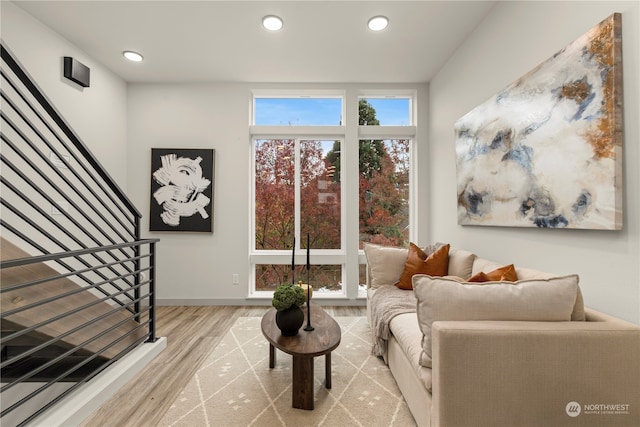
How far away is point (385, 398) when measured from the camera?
1850mm

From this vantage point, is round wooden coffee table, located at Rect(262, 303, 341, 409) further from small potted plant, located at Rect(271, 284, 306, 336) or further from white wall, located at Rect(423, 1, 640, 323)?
white wall, located at Rect(423, 1, 640, 323)

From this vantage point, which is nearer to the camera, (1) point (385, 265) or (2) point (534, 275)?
(2) point (534, 275)

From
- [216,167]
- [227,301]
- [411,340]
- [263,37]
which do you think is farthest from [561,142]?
[227,301]

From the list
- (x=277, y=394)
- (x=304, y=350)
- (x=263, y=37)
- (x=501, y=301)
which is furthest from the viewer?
(x=263, y=37)

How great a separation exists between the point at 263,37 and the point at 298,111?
1.20 meters

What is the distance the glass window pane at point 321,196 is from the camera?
3924mm

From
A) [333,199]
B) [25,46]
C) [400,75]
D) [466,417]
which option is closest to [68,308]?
[466,417]

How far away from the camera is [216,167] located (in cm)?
379

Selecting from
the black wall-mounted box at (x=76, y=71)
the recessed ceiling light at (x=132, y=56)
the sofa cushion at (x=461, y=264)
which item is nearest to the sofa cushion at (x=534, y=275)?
the sofa cushion at (x=461, y=264)

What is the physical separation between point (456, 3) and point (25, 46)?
352cm

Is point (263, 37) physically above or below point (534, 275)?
above

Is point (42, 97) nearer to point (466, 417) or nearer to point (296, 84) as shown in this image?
point (466, 417)

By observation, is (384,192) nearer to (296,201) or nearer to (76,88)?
(296,201)

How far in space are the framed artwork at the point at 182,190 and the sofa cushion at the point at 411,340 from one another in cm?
265
